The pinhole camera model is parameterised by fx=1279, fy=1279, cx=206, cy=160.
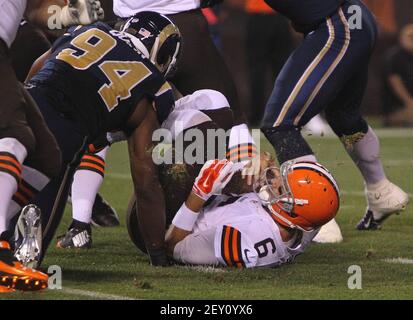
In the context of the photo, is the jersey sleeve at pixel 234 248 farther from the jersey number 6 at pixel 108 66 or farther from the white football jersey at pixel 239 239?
the jersey number 6 at pixel 108 66

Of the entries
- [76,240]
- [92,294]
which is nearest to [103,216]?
[76,240]

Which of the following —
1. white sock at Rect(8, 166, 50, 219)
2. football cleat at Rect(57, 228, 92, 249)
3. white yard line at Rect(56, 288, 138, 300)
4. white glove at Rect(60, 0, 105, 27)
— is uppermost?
white glove at Rect(60, 0, 105, 27)

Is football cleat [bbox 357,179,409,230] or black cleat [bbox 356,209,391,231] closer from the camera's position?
football cleat [bbox 357,179,409,230]

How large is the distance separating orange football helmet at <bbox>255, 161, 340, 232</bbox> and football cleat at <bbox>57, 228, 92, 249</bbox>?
104 cm

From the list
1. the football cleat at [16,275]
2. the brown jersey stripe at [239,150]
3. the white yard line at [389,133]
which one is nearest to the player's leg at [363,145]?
the brown jersey stripe at [239,150]

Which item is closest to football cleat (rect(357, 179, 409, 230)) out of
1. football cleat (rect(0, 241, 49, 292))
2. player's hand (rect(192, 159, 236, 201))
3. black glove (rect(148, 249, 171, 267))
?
player's hand (rect(192, 159, 236, 201))

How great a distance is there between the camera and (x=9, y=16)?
4.91 meters

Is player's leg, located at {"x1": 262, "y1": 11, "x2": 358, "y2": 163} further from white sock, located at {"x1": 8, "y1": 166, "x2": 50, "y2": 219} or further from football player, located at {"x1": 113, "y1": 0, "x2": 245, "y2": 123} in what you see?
white sock, located at {"x1": 8, "y1": 166, "x2": 50, "y2": 219}

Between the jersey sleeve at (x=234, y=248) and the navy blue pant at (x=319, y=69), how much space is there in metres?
0.80

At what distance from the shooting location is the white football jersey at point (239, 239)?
5406 millimetres

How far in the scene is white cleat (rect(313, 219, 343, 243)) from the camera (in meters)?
6.46
